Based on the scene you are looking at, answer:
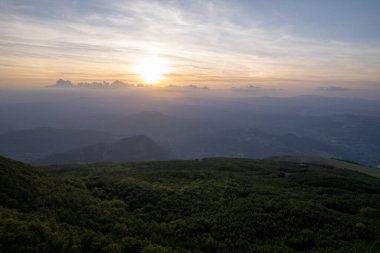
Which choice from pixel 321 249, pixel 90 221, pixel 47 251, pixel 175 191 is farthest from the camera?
pixel 175 191

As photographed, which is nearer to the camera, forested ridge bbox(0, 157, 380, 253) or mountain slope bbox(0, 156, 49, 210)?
forested ridge bbox(0, 157, 380, 253)

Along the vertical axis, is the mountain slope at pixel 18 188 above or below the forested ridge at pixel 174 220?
above

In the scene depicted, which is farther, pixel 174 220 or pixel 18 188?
pixel 174 220

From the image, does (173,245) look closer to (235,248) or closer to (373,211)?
(235,248)

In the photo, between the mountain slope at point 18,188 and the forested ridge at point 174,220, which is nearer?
the forested ridge at point 174,220

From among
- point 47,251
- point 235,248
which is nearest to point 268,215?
point 235,248

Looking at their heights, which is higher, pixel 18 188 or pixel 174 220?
pixel 18 188

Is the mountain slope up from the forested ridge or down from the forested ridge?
up

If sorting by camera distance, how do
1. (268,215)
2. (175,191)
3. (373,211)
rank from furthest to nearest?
(175,191)
(373,211)
(268,215)

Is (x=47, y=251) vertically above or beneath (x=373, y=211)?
above

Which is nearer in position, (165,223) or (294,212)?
(165,223)
